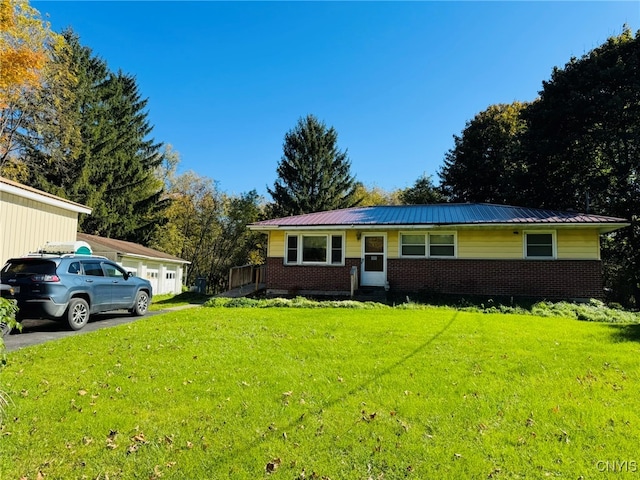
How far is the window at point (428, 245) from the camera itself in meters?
14.7

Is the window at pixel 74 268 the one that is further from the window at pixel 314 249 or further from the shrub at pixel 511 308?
the window at pixel 314 249

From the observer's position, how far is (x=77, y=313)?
8727 mm

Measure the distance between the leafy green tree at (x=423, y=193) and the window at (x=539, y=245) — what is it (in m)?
17.2

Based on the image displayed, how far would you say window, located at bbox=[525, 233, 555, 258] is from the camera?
1382 cm

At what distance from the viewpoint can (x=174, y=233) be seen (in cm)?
3397

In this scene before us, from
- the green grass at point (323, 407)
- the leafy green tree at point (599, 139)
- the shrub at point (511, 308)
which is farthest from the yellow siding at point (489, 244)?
the leafy green tree at point (599, 139)

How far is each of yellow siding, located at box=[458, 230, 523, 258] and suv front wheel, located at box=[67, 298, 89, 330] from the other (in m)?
12.1

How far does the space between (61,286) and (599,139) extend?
24739 mm

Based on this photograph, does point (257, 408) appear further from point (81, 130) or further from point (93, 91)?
point (93, 91)

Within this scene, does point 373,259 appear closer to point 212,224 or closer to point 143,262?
point 143,262

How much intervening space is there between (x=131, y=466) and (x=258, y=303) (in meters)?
9.16

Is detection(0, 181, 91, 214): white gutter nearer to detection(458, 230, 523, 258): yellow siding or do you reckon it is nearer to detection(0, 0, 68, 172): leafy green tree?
detection(0, 0, 68, 172): leafy green tree

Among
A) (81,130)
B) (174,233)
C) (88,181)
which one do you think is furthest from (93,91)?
(174,233)

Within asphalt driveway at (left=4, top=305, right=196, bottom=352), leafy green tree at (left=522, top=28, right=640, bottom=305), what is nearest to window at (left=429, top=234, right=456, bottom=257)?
asphalt driveway at (left=4, top=305, right=196, bottom=352)
